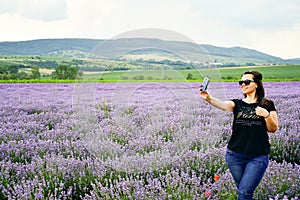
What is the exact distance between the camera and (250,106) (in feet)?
8.34

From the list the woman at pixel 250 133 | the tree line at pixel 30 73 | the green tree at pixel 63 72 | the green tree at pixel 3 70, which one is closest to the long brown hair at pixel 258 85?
the woman at pixel 250 133

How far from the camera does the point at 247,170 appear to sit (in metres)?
2.39

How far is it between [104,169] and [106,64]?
3.59 feet

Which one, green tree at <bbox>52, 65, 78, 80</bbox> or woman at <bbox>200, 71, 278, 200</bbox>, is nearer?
woman at <bbox>200, 71, 278, 200</bbox>

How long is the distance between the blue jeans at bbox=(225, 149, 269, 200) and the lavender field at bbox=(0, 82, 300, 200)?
25 centimetres

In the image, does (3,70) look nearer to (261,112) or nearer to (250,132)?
(250,132)

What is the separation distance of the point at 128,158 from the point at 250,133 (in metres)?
1.31

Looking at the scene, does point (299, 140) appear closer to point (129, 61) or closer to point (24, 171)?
point (129, 61)

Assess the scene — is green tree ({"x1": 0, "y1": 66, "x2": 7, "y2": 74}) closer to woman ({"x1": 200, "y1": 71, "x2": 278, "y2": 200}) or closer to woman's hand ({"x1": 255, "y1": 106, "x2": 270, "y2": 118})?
woman ({"x1": 200, "y1": 71, "x2": 278, "y2": 200})

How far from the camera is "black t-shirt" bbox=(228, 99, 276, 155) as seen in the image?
2436mm

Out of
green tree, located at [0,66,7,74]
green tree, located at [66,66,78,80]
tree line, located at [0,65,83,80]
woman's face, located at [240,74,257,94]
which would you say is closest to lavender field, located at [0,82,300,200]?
woman's face, located at [240,74,257,94]

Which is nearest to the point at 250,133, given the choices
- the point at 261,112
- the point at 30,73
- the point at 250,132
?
the point at 250,132

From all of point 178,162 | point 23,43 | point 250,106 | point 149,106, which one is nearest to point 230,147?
point 250,106

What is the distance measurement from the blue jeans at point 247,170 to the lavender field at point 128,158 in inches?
10.0
